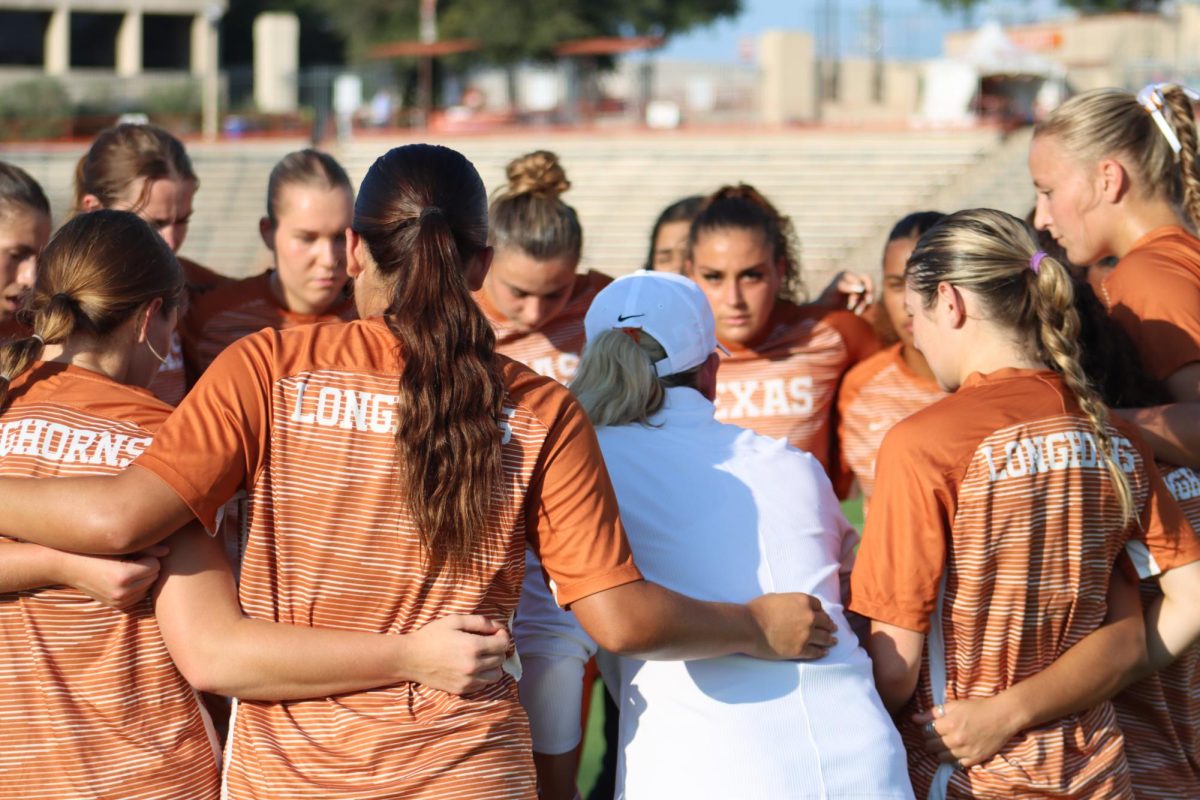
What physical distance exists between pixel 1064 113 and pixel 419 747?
7.60 ft

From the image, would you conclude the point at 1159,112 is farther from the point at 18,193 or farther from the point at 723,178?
the point at 723,178

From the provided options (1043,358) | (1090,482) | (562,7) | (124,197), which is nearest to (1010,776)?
(1090,482)

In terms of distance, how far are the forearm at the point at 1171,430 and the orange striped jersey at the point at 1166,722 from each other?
0.07m

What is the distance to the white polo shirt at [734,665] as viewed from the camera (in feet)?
8.06

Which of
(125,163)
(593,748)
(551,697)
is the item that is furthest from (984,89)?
(551,697)

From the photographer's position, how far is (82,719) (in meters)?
2.44

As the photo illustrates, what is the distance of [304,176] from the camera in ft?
14.1

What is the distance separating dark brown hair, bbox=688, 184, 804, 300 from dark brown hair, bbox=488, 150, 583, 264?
413 millimetres

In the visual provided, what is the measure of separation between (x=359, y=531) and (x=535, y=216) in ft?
7.42

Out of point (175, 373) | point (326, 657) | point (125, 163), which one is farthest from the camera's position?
point (125, 163)

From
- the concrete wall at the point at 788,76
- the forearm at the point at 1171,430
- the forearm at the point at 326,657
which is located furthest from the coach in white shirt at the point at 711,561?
the concrete wall at the point at 788,76

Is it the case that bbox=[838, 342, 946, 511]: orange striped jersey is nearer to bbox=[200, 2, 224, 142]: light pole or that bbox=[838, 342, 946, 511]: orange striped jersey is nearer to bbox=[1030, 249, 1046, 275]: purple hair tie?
bbox=[1030, 249, 1046, 275]: purple hair tie

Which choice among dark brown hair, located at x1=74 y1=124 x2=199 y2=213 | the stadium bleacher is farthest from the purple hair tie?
the stadium bleacher

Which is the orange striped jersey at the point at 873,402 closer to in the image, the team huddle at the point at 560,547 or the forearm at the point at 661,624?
the team huddle at the point at 560,547
